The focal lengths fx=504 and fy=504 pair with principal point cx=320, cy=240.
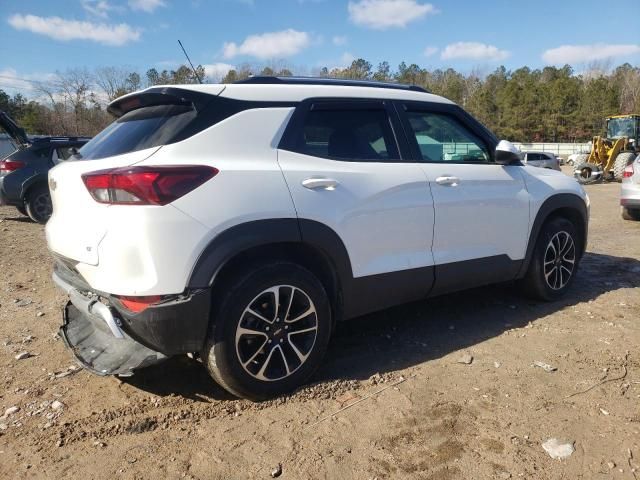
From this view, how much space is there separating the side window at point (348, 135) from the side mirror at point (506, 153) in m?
1.07

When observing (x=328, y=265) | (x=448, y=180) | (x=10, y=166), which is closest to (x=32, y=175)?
(x=10, y=166)

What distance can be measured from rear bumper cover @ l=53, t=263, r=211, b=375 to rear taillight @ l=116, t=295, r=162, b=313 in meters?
0.02

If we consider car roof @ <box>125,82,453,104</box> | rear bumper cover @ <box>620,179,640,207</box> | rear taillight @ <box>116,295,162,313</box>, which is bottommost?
rear bumper cover @ <box>620,179,640,207</box>

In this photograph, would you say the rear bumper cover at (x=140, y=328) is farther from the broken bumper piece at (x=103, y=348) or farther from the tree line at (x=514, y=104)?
the tree line at (x=514, y=104)

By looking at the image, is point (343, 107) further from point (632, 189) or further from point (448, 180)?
point (632, 189)

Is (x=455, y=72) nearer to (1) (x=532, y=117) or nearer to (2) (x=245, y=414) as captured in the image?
(1) (x=532, y=117)

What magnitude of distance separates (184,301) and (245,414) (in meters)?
0.79

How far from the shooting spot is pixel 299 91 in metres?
3.20

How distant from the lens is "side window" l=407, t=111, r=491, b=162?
147 inches

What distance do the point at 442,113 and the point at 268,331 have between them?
88.2 inches

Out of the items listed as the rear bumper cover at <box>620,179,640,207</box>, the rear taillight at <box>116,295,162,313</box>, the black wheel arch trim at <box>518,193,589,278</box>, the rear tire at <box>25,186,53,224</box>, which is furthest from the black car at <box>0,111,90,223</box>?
the rear bumper cover at <box>620,179,640,207</box>

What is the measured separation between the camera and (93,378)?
11.0ft

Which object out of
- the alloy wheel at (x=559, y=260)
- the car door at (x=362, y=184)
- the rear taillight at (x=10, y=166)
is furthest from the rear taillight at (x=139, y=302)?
the rear taillight at (x=10, y=166)

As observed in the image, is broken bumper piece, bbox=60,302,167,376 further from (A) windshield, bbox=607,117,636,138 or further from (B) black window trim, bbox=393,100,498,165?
(A) windshield, bbox=607,117,636,138
